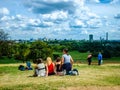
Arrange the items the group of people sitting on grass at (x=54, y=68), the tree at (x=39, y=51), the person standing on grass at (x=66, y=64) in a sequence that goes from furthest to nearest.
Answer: the tree at (x=39, y=51)
the person standing on grass at (x=66, y=64)
the group of people sitting on grass at (x=54, y=68)

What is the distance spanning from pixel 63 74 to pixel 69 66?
28.2 inches

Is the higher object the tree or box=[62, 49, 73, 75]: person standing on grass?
box=[62, 49, 73, 75]: person standing on grass

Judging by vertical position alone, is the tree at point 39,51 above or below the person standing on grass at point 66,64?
below

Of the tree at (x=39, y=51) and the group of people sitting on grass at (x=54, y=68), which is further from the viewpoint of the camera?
the tree at (x=39, y=51)

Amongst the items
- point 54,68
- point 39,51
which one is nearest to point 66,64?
point 54,68

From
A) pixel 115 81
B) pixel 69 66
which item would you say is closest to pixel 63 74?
pixel 69 66

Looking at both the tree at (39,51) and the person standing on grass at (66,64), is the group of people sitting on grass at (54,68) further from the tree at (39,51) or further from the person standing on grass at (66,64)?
the tree at (39,51)

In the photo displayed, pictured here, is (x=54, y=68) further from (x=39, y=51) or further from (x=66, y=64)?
(x=39, y=51)

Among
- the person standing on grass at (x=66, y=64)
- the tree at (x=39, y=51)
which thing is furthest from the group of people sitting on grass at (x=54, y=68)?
the tree at (x=39, y=51)

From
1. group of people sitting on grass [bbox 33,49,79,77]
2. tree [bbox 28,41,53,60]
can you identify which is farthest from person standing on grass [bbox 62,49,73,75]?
tree [bbox 28,41,53,60]

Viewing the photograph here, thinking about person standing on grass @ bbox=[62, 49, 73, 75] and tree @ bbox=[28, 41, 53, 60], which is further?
tree @ bbox=[28, 41, 53, 60]

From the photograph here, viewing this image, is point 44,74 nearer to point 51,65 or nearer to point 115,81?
point 51,65

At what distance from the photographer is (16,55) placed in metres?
107

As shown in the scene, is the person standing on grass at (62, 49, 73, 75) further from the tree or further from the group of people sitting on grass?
the tree
